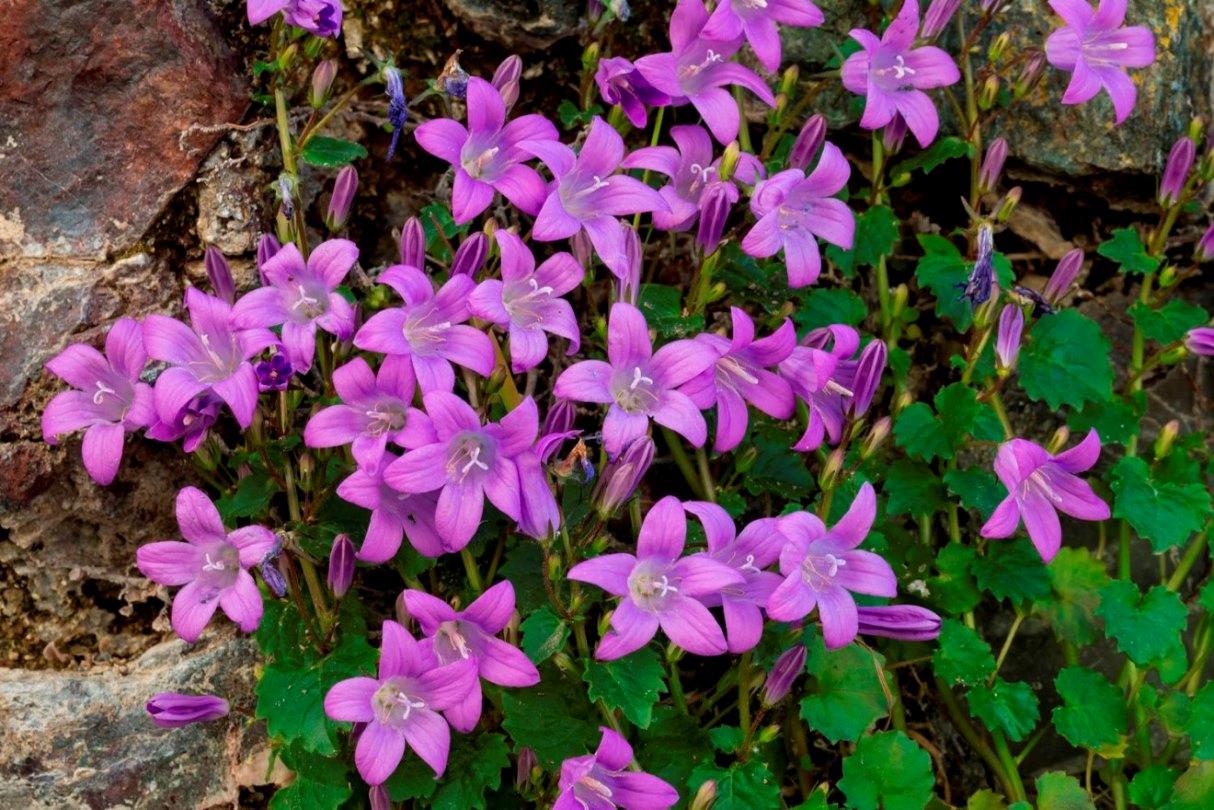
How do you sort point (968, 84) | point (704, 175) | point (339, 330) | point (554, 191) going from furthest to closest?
point (968, 84), point (704, 175), point (554, 191), point (339, 330)

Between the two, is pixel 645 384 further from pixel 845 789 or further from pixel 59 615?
pixel 59 615

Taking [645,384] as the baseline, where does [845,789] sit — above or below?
below

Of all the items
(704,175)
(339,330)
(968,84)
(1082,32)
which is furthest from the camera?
(968,84)

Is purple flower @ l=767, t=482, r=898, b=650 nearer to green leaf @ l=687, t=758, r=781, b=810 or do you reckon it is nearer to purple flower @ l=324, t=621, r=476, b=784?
green leaf @ l=687, t=758, r=781, b=810

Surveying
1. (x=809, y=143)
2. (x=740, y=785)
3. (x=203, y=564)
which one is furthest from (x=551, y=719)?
(x=809, y=143)

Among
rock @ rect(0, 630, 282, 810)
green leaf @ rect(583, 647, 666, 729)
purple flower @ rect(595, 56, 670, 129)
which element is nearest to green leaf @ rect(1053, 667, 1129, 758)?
green leaf @ rect(583, 647, 666, 729)

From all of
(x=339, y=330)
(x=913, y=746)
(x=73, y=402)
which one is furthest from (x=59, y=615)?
(x=913, y=746)

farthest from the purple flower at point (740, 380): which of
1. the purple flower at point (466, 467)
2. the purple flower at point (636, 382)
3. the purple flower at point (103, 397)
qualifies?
the purple flower at point (103, 397)
